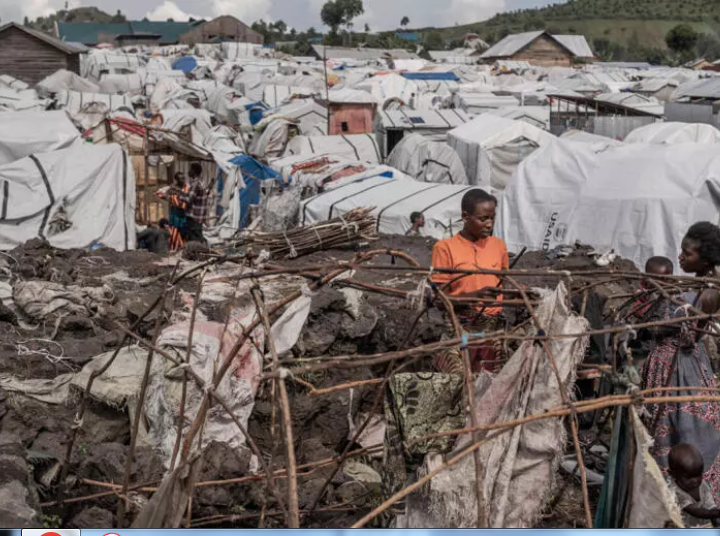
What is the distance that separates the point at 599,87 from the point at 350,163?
25.1 m

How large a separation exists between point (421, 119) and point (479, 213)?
62.2 feet

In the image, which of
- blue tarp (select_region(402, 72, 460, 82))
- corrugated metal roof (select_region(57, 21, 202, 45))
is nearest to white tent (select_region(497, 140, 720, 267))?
blue tarp (select_region(402, 72, 460, 82))

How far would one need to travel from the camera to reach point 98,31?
238 ft

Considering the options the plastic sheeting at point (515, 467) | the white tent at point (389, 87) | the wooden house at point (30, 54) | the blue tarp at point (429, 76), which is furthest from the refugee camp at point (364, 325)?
the blue tarp at point (429, 76)

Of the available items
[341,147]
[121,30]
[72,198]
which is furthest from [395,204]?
[121,30]

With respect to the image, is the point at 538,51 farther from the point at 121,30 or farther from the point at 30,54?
the point at 121,30

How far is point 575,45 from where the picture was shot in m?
56.4

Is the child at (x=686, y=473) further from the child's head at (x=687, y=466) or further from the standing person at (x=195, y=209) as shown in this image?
the standing person at (x=195, y=209)

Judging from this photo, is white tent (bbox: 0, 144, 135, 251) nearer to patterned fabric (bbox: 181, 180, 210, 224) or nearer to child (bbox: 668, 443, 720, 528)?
patterned fabric (bbox: 181, 180, 210, 224)

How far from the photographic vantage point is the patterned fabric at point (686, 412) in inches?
142

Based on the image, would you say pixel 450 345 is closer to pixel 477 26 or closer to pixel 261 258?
pixel 261 258

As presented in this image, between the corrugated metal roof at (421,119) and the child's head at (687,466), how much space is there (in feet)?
62.7

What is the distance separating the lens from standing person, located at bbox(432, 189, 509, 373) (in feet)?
13.1

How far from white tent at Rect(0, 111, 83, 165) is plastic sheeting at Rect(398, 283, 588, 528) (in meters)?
10.5
